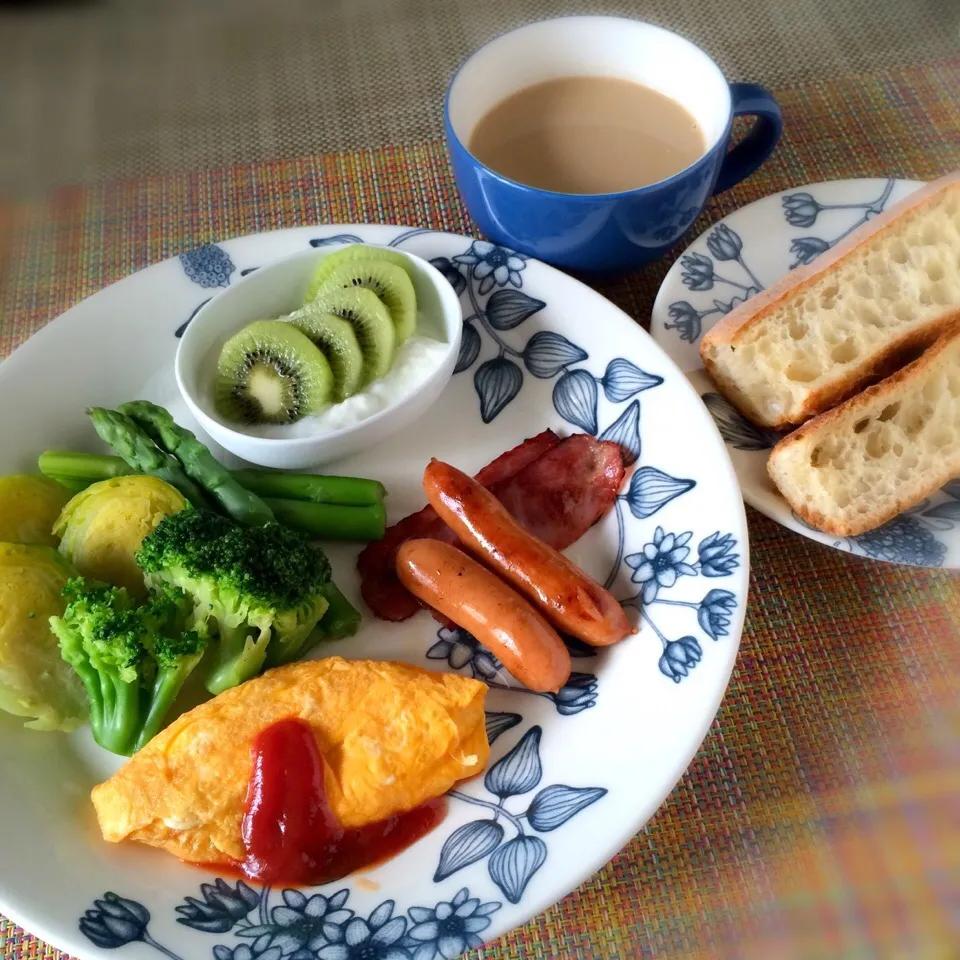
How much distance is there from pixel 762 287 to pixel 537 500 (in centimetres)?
80

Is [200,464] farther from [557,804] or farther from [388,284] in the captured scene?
[557,804]

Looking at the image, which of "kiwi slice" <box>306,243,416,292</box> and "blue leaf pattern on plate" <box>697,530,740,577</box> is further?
"kiwi slice" <box>306,243,416,292</box>

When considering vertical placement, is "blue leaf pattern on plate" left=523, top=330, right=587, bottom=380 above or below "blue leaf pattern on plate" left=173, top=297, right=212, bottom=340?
below

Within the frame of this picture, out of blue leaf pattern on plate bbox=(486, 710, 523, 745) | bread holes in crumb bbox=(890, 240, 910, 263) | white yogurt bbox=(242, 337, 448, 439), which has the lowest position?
bread holes in crumb bbox=(890, 240, 910, 263)

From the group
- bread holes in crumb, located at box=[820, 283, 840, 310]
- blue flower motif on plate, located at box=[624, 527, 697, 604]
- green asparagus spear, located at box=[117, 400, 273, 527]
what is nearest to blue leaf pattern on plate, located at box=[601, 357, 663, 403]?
blue flower motif on plate, located at box=[624, 527, 697, 604]

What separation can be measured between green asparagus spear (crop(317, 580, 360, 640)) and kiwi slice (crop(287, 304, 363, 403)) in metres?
0.46

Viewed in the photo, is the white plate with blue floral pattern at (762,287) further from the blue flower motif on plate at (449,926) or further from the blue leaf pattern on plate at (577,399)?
the blue flower motif on plate at (449,926)

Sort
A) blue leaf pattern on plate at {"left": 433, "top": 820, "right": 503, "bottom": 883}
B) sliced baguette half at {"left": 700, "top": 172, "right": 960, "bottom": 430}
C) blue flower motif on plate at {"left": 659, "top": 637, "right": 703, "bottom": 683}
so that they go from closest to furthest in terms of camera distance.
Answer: blue leaf pattern on plate at {"left": 433, "top": 820, "right": 503, "bottom": 883} < blue flower motif on plate at {"left": 659, "top": 637, "right": 703, "bottom": 683} < sliced baguette half at {"left": 700, "top": 172, "right": 960, "bottom": 430}

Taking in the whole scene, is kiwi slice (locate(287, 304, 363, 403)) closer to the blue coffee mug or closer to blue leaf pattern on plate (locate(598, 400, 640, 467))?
the blue coffee mug

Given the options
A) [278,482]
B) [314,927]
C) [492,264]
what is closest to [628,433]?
[492,264]

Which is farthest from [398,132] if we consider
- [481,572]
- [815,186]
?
[481,572]

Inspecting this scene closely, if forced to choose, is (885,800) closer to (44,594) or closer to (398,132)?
(44,594)

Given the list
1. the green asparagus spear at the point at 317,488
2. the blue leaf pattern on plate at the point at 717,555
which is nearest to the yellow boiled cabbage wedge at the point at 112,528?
the green asparagus spear at the point at 317,488

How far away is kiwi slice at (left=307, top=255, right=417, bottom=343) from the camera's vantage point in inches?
76.0
